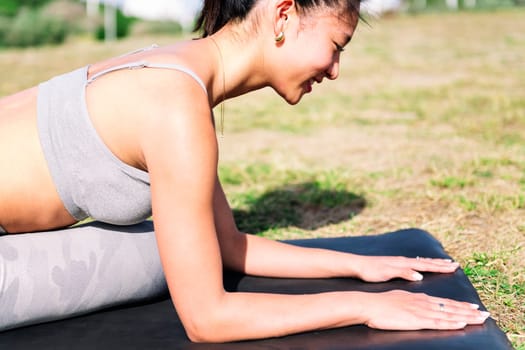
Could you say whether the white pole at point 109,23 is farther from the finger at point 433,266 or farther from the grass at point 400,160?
the finger at point 433,266

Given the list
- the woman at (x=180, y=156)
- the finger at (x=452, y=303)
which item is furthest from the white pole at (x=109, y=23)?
the finger at (x=452, y=303)

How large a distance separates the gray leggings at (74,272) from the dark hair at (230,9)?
80cm

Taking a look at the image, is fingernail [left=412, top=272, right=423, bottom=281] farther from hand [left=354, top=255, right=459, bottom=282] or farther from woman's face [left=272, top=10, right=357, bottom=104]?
woman's face [left=272, top=10, right=357, bottom=104]

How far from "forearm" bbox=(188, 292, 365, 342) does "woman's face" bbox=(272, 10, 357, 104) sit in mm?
690

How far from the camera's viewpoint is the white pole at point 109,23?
1730 cm

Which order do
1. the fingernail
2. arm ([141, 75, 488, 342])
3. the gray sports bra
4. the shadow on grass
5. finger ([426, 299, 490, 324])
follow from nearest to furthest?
arm ([141, 75, 488, 342]) < the gray sports bra < finger ([426, 299, 490, 324]) < the fingernail < the shadow on grass

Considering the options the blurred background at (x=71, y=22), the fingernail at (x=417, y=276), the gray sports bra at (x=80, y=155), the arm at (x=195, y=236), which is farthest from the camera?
the blurred background at (x=71, y=22)

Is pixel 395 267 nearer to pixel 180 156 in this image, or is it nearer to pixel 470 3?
pixel 180 156

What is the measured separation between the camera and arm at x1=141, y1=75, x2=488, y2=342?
1891mm

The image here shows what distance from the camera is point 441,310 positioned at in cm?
221

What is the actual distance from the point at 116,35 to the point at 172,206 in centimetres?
1718

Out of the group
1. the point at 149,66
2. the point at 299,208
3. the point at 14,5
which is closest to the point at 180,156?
the point at 149,66

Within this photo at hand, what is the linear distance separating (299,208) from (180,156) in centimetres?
243

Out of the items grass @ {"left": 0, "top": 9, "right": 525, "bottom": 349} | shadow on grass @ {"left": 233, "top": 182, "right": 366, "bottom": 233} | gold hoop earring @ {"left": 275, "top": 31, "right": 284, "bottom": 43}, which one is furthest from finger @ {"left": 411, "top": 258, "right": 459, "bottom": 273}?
shadow on grass @ {"left": 233, "top": 182, "right": 366, "bottom": 233}
